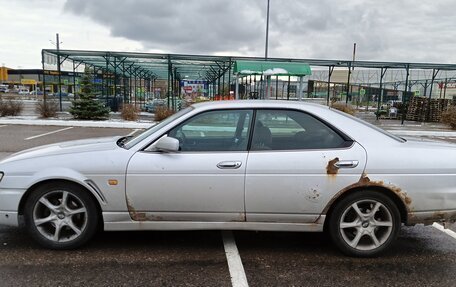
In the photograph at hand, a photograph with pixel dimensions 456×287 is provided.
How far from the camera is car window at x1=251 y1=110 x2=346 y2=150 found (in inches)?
149

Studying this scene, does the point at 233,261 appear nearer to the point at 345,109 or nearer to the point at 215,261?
the point at 215,261

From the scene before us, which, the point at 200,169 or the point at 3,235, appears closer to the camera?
the point at 200,169

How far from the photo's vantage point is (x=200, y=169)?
3641 millimetres

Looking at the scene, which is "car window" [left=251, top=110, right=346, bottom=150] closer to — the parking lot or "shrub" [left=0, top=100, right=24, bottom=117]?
the parking lot

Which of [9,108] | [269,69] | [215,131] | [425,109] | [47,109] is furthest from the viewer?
[425,109]

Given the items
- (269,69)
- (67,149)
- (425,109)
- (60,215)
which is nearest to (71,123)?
(269,69)

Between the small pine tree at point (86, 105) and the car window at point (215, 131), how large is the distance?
1541 cm

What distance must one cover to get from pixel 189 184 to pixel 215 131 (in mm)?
653

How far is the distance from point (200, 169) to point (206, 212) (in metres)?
0.41

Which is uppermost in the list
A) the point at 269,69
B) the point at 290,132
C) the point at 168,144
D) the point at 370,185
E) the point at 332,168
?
the point at 269,69

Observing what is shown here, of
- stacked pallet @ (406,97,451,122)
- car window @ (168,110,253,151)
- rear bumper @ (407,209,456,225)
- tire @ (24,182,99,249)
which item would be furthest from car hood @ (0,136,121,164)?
stacked pallet @ (406,97,451,122)

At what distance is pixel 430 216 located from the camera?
3795 millimetres

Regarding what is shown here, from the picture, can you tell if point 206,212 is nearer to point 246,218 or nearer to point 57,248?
point 246,218

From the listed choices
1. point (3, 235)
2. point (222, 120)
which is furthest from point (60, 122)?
point (222, 120)
